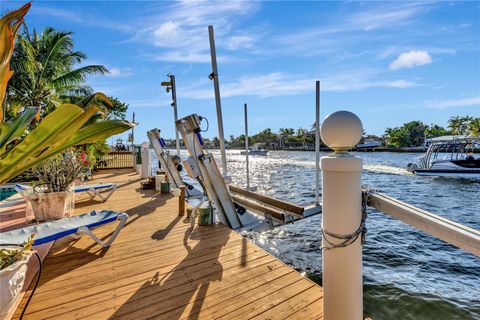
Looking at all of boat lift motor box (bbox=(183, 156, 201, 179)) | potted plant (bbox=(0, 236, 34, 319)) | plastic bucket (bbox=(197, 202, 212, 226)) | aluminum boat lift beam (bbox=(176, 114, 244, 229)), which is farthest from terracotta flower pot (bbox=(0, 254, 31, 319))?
aluminum boat lift beam (bbox=(176, 114, 244, 229))

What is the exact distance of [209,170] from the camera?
4.22 m

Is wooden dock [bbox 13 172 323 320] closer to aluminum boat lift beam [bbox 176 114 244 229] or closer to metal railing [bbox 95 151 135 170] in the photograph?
aluminum boat lift beam [bbox 176 114 244 229]

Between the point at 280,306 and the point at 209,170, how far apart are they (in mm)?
2672

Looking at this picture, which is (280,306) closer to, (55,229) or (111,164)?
(55,229)

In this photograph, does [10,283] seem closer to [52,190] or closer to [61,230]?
[61,230]

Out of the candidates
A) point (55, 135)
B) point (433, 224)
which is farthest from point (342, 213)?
point (55, 135)

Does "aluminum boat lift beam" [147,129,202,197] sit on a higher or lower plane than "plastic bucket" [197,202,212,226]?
higher

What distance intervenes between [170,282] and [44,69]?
15.1m

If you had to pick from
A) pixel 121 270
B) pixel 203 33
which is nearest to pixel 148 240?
pixel 121 270

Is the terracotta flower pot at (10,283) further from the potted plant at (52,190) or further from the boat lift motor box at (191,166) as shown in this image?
the potted plant at (52,190)

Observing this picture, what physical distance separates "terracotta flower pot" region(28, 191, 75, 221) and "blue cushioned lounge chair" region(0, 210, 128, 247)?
4.44 feet

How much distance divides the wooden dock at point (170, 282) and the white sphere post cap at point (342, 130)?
126 cm

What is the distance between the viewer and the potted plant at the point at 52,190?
398 centimetres

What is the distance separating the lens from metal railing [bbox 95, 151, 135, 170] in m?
12.4
